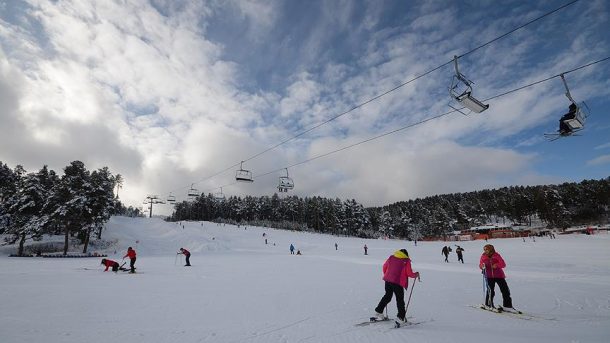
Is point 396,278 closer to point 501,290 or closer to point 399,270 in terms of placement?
point 399,270

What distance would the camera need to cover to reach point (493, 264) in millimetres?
8586

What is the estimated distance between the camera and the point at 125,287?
36.8 ft

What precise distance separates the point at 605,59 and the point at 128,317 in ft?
42.8

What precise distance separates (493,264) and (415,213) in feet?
462

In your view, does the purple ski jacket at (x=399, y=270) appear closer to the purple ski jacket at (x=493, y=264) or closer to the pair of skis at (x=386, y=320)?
the pair of skis at (x=386, y=320)

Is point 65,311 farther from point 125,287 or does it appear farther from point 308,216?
point 308,216

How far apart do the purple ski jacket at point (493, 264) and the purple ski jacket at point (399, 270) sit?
2729mm

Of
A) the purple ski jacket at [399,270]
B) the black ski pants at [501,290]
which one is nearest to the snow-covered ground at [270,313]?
the black ski pants at [501,290]

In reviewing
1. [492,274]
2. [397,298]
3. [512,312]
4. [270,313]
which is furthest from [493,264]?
[270,313]

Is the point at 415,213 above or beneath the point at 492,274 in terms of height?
above

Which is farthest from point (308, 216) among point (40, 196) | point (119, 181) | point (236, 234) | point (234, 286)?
point (234, 286)

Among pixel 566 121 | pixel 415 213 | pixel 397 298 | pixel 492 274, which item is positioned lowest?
pixel 397 298

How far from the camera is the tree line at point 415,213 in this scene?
338 feet

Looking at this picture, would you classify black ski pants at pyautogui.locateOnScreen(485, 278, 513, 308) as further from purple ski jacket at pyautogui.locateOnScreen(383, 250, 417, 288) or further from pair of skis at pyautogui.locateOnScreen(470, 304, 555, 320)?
purple ski jacket at pyautogui.locateOnScreen(383, 250, 417, 288)
